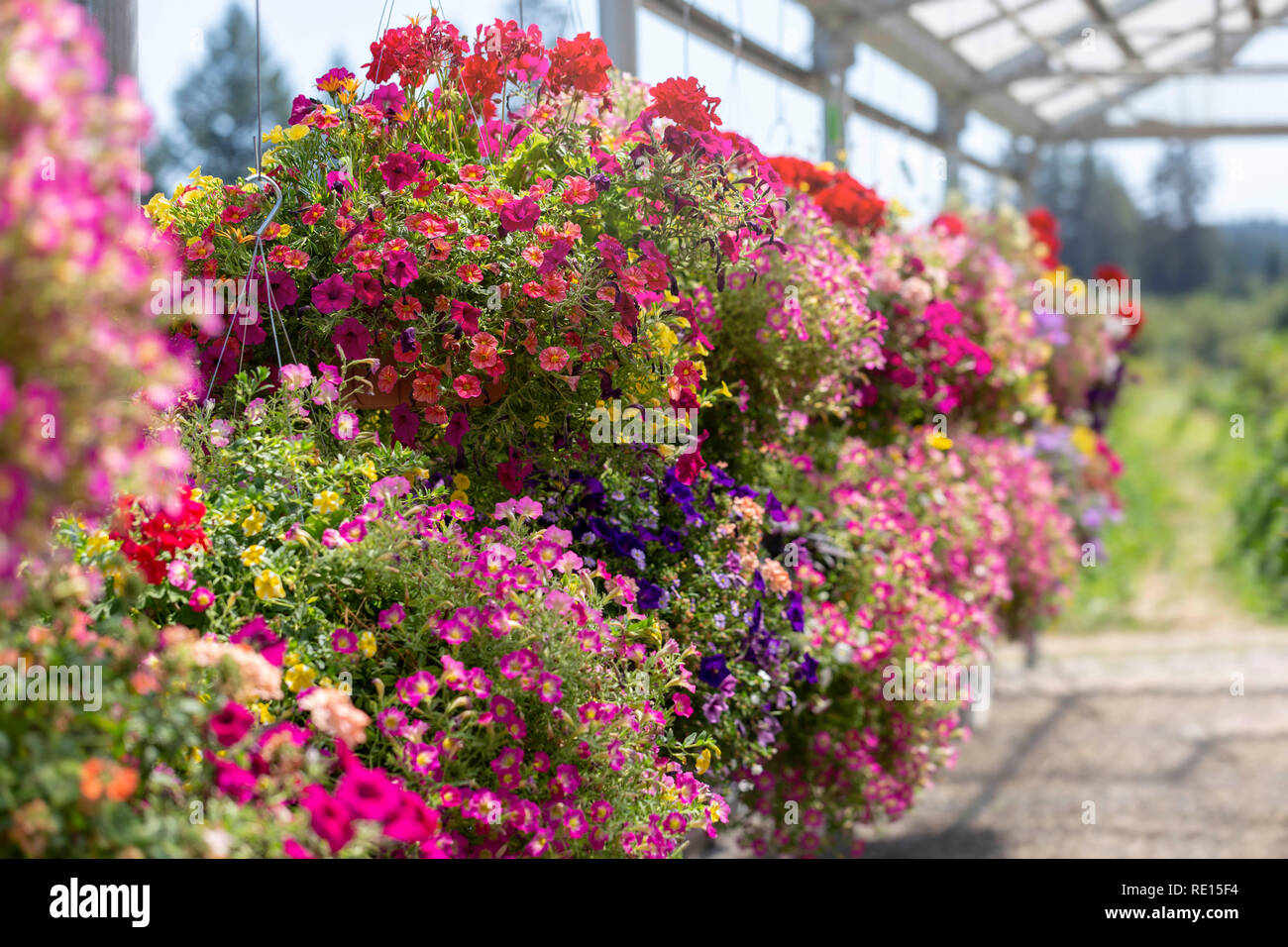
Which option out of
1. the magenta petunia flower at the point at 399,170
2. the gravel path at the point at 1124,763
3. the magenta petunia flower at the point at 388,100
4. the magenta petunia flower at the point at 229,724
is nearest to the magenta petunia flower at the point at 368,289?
the magenta petunia flower at the point at 399,170

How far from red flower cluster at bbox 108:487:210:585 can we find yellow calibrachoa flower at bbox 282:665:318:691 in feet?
0.56

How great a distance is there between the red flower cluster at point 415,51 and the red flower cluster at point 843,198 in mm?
923

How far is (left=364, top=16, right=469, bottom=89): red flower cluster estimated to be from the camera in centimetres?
163

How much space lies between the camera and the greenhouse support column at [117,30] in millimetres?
1656

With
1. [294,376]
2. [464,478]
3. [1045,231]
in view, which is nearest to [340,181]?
[294,376]

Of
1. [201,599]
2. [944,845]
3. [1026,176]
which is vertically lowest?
[944,845]

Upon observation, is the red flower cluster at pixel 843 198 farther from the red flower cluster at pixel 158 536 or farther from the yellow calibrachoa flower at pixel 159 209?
the red flower cluster at pixel 158 536

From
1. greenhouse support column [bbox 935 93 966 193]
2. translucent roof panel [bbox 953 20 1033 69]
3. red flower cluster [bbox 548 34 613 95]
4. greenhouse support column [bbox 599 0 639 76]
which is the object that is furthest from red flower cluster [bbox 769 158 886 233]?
greenhouse support column [bbox 935 93 966 193]

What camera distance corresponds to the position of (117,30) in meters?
1.68

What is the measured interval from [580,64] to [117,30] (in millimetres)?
718

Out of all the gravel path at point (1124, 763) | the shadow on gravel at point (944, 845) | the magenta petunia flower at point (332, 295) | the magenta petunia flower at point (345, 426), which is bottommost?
the shadow on gravel at point (944, 845)

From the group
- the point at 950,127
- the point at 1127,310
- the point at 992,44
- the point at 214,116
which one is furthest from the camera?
the point at 950,127

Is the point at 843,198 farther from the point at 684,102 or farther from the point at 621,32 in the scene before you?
the point at 684,102

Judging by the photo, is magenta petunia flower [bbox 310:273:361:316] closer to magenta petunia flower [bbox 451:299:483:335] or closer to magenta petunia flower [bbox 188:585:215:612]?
magenta petunia flower [bbox 451:299:483:335]
